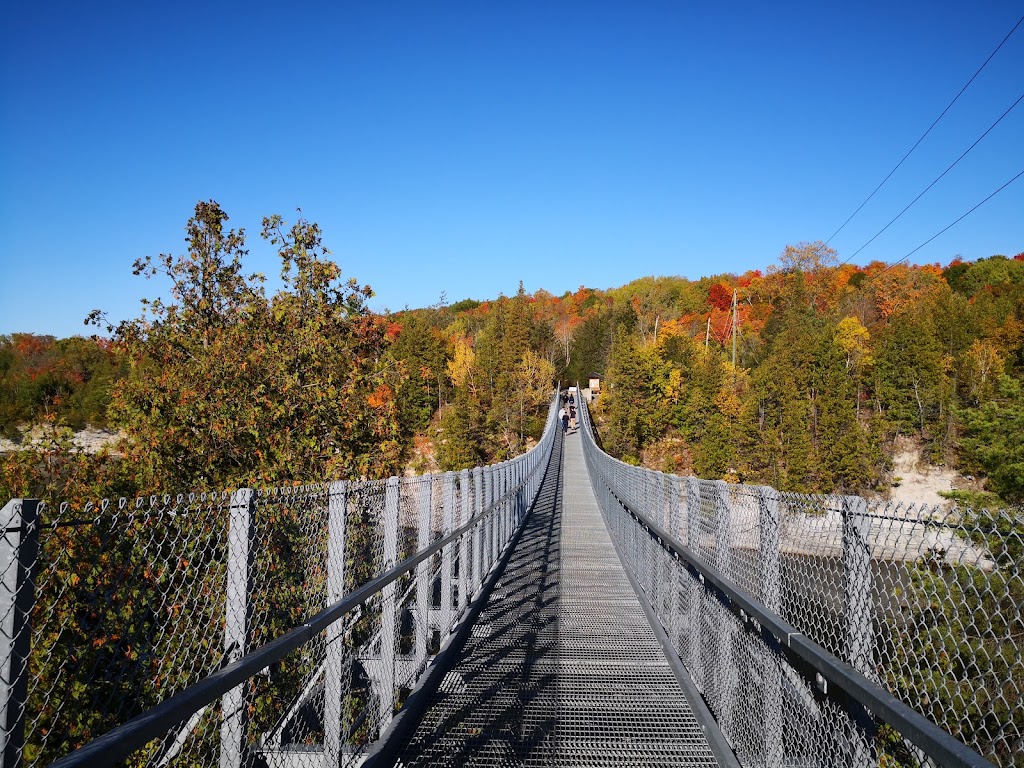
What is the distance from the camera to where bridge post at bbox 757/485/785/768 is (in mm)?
3113

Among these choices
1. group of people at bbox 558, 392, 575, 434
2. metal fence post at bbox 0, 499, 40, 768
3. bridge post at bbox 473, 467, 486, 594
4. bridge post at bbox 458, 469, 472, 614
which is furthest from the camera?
group of people at bbox 558, 392, 575, 434

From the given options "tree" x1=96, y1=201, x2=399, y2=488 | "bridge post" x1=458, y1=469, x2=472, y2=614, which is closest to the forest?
"tree" x1=96, y1=201, x2=399, y2=488

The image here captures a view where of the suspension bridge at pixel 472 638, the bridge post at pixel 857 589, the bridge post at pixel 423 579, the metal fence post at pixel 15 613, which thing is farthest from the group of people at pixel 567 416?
the metal fence post at pixel 15 613

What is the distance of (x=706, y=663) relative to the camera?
4.77m

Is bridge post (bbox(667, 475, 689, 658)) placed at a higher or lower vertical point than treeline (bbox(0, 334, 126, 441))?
lower

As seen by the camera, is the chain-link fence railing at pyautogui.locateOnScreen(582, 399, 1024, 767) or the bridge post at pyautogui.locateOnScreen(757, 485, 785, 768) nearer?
the chain-link fence railing at pyautogui.locateOnScreen(582, 399, 1024, 767)

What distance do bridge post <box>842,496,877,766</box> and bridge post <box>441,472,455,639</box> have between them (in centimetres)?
387

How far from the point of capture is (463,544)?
684 cm

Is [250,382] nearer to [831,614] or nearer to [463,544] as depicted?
[463,544]

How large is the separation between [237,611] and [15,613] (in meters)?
1.26

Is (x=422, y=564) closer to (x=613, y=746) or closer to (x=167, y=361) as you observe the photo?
(x=613, y=746)

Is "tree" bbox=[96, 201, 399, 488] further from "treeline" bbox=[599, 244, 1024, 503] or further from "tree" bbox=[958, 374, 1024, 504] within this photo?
"treeline" bbox=[599, 244, 1024, 503]

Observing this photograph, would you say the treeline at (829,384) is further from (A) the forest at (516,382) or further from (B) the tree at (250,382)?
(B) the tree at (250,382)

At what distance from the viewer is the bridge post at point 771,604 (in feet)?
10.2
